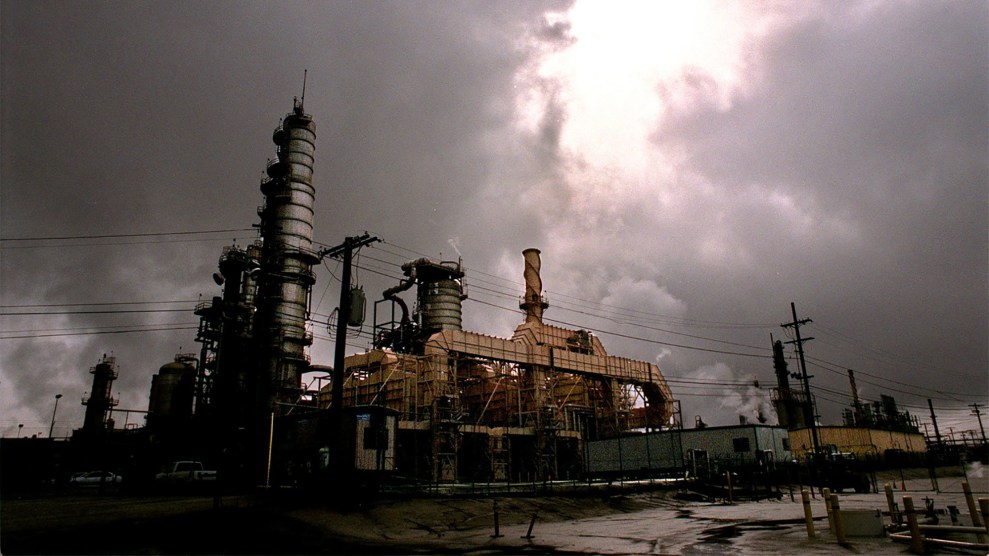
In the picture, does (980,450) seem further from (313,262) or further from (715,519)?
(313,262)

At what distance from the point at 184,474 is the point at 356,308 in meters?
17.3

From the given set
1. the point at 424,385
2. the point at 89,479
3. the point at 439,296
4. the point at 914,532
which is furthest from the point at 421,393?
the point at 914,532

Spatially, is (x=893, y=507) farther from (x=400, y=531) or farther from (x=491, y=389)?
(x=491, y=389)

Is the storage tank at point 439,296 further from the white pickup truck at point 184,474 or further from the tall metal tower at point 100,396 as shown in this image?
the tall metal tower at point 100,396

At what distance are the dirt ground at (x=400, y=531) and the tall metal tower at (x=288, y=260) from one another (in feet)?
69.7

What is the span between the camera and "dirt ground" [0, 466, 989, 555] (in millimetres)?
12922

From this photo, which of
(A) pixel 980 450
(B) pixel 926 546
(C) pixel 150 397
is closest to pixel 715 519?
(B) pixel 926 546

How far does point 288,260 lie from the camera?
146ft

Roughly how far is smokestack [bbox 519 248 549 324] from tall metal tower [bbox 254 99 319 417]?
19285 mm

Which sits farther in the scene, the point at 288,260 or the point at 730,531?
the point at 288,260

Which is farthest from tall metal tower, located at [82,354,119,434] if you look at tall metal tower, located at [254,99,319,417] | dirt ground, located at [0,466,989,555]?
dirt ground, located at [0,466,989,555]

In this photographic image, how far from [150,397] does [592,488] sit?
41.4 m

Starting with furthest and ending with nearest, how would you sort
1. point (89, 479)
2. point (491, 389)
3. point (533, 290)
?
1. point (533, 290)
2. point (491, 389)
3. point (89, 479)

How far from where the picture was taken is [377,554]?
12672 mm
